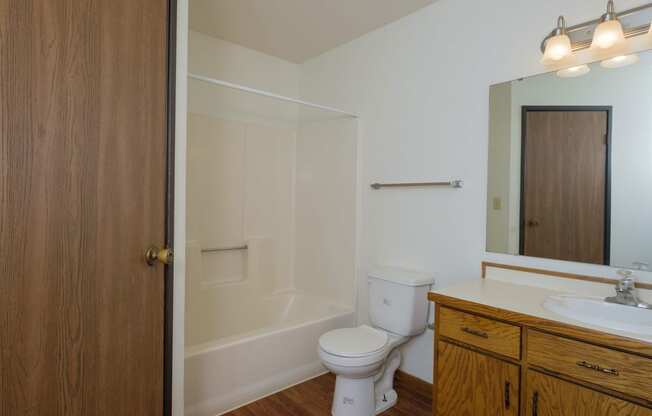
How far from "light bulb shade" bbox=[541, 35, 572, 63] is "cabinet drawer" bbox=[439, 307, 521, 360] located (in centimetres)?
123

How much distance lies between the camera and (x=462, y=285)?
1.72 m

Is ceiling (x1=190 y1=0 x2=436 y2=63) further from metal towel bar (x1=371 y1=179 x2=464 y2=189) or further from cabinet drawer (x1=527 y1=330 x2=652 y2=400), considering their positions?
cabinet drawer (x1=527 y1=330 x2=652 y2=400)

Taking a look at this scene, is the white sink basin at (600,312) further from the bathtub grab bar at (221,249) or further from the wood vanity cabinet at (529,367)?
the bathtub grab bar at (221,249)

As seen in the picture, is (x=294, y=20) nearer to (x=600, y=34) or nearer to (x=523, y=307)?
(x=600, y=34)

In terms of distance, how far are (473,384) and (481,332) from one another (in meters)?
0.22

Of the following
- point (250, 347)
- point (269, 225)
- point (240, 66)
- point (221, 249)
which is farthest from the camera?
point (269, 225)

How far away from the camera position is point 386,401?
2.05 metres

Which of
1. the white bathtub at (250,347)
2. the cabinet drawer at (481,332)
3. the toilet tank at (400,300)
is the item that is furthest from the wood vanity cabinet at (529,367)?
the white bathtub at (250,347)

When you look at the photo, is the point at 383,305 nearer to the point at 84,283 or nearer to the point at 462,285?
the point at 462,285

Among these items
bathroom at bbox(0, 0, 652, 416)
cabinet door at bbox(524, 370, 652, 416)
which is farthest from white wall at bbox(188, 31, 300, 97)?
cabinet door at bbox(524, 370, 652, 416)

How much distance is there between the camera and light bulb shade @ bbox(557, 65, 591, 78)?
5.27 feet

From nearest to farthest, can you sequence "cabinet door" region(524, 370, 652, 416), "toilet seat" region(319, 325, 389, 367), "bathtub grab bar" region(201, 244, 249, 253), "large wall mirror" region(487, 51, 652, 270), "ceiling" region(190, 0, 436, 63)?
"cabinet door" region(524, 370, 652, 416) < "large wall mirror" region(487, 51, 652, 270) < "toilet seat" region(319, 325, 389, 367) < "ceiling" region(190, 0, 436, 63) < "bathtub grab bar" region(201, 244, 249, 253)

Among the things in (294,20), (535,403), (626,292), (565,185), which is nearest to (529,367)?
(535,403)

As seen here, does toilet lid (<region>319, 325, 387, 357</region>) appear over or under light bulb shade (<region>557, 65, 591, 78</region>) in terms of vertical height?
under
